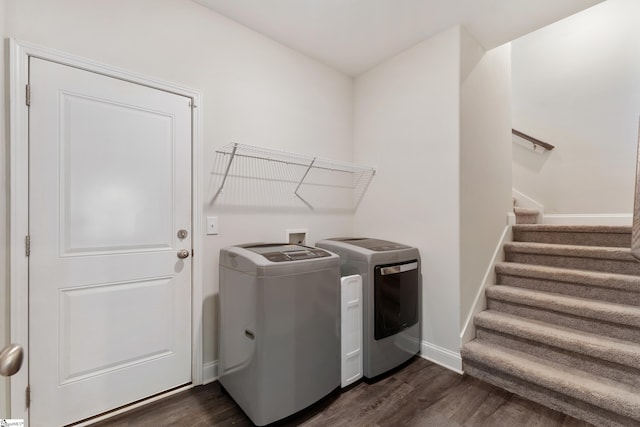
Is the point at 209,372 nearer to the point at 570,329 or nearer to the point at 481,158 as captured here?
the point at 570,329

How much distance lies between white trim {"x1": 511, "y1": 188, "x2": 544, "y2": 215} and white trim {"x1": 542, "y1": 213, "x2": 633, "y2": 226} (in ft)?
0.40

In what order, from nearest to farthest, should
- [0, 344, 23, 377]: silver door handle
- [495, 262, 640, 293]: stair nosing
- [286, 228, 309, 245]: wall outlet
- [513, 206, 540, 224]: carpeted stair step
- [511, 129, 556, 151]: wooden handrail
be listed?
[0, 344, 23, 377]: silver door handle
[495, 262, 640, 293]: stair nosing
[286, 228, 309, 245]: wall outlet
[513, 206, 540, 224]: carpeted stair step
[511, 129, 556, 151]: wooden handrail

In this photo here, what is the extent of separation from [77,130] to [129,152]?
0.24 m

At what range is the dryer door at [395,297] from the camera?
1.94 m

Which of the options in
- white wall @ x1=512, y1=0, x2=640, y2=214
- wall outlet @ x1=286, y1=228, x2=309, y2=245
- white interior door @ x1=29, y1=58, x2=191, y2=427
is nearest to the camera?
white interior door @ x1=29, y1=58, x2=191, y2=427

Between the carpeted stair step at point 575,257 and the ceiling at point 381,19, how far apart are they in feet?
5.50

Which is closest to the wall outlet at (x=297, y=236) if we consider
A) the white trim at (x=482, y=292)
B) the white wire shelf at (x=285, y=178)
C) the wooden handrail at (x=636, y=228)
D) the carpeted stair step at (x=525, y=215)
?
the white wire shelf at (x=285, y=178)

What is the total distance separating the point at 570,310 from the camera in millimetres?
1917

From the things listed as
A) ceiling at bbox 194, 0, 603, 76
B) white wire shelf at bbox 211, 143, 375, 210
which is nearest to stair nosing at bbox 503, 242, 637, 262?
white wire shelf at bbox 211, 143, 375, 210

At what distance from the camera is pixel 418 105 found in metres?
2.34

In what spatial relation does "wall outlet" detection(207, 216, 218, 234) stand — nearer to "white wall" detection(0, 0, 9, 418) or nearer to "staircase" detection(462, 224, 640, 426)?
"white wall" detection(0, 0, 9, 418)

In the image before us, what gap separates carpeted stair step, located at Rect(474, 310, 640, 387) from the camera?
1.62m

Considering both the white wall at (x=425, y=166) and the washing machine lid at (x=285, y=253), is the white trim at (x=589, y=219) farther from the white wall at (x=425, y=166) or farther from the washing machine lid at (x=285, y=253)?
the washing machine lid at (x=285, y=253)

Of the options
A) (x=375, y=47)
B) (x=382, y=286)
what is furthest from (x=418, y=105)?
(x=382, y=286)
